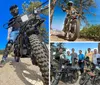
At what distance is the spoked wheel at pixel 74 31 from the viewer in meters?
3.35

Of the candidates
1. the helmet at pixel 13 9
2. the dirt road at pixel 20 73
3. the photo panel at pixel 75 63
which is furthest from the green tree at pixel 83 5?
the dirt road at pixel 20 73

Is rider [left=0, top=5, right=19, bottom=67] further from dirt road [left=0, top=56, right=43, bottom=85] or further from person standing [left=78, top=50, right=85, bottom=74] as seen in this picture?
person standing [left=78, top=50, right=85, bottom=74]

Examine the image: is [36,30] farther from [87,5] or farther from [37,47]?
[87,5]

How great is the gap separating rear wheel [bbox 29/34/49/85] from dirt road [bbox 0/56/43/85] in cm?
11

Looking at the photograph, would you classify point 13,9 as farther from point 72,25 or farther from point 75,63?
point 75,63

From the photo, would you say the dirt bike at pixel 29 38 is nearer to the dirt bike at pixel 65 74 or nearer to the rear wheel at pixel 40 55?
the rear wheel at pixel 40 55

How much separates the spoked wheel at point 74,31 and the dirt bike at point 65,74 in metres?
0.36

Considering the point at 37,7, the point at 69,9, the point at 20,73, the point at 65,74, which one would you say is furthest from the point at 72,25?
the point at 20,73

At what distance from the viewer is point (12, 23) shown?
126 inches

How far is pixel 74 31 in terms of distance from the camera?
11.1 feet

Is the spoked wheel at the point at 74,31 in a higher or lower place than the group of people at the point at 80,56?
higher

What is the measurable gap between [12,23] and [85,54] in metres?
1.12

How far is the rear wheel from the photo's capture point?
3.01 metres

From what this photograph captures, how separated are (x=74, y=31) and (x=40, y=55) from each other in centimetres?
70
